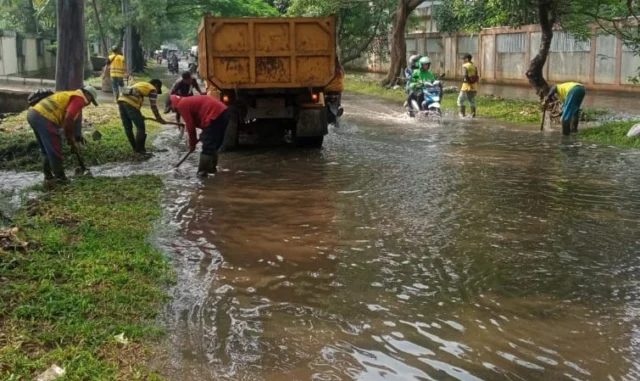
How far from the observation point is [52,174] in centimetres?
900

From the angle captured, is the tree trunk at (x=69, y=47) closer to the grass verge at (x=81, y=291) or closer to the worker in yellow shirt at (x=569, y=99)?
the grass verge at (x=81, y=291)

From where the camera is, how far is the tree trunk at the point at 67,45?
11.5 m

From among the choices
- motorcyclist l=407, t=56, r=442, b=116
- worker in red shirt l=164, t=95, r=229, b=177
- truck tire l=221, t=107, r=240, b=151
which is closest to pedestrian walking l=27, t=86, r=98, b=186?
worker in red shirt l=164, t=95, r=229, b=177

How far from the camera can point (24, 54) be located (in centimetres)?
3441

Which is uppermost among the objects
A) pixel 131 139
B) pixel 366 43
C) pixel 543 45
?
pixel 366 43

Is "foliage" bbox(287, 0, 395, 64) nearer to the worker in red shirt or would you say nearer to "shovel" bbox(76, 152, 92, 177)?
the worker in red shirt

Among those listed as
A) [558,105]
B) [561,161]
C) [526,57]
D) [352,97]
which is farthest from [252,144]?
[526,57]

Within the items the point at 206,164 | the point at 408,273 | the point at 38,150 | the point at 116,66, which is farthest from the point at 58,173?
the point at 116,66

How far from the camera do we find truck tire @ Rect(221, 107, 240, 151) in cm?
1212

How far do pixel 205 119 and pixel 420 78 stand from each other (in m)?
8.46

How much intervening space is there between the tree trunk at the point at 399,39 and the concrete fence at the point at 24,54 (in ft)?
56.3

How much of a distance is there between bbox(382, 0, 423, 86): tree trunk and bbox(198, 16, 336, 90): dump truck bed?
16.6 meters

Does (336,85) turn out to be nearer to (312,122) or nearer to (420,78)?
(312,122)

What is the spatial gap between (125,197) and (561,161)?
22.5 ft
